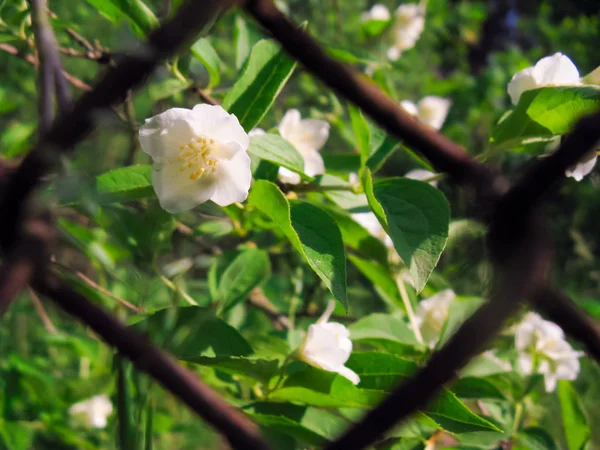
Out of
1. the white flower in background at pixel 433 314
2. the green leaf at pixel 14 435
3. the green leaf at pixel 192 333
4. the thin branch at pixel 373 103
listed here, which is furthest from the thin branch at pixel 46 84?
the green leaf at pixel 14 435

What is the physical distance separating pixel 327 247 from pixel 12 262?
0.38m

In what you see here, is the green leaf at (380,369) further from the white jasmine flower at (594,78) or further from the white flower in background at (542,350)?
the white flower in background at (542,350)

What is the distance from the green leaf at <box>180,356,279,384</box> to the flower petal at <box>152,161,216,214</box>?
0.54 ft

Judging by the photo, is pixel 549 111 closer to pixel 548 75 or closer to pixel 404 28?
pixel 548 75

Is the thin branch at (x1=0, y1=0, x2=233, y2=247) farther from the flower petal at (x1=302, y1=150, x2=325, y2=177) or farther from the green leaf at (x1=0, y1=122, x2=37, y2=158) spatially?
the green leaf at (x1=0, y1=122, x2=37, y2=158)

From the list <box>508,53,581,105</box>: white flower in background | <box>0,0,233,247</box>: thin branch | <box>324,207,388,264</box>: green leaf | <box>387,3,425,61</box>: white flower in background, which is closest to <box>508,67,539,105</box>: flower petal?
<box>508,53,581,105</box>: white flower in background

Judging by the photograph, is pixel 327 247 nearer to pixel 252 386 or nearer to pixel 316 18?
pixel 252 386

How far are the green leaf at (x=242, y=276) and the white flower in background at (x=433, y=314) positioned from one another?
30cm

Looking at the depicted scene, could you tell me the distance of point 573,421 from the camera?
0.91 m

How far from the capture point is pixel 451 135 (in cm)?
199

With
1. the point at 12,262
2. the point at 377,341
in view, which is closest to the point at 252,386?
the point at 377,341

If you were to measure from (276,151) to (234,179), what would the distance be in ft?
0.28

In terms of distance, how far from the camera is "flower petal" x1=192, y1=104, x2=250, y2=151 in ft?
1.97

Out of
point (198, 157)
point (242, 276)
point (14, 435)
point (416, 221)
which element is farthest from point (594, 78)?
point (14, 435)
